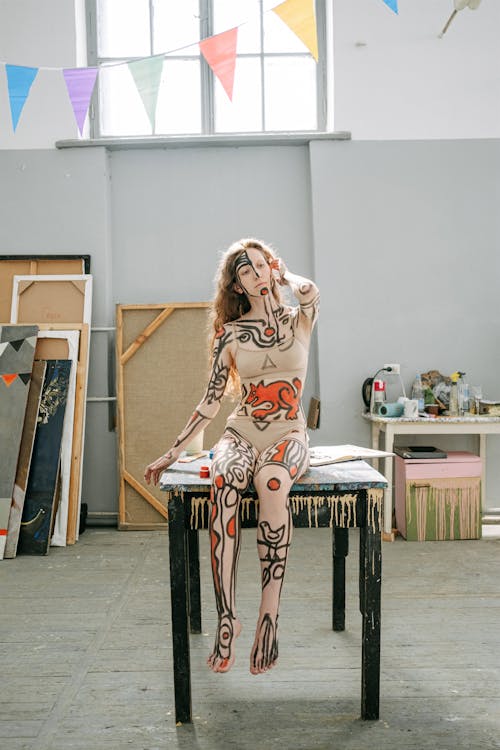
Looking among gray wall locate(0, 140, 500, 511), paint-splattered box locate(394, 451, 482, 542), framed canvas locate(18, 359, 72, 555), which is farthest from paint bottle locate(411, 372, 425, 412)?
framed canvas locate(18, 359, 72, 555)

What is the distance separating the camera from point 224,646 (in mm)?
1985

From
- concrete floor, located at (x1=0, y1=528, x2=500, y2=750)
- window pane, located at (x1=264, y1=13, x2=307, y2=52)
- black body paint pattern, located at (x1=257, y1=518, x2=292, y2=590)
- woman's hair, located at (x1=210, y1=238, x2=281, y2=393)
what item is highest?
window pane, located at (x1=264, y1=13, x2=307, y2=52)

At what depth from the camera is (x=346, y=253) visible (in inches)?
181

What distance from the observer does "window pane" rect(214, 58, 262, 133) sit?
483 centimetres

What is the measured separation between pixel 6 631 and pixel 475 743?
6.29 ft

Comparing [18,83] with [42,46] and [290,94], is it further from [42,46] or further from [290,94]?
[290,94]

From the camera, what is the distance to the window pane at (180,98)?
4.83m

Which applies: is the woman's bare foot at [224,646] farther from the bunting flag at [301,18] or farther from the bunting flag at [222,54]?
the bunting flag at [301,18]

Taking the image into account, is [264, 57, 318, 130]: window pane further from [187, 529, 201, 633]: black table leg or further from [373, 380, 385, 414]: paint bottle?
[187, 529, 201, 633]: black table leg

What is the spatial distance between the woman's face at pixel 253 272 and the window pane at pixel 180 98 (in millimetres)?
2767

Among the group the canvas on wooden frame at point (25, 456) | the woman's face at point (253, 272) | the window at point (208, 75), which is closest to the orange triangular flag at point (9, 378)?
the canvas on wooden frame at point (25, 456)

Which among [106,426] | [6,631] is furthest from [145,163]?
[6,631]

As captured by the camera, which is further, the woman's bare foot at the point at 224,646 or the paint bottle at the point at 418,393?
the paint bottle at the point at 418,393

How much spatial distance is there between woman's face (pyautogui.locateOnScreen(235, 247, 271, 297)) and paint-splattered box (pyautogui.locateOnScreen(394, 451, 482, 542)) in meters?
2.11
